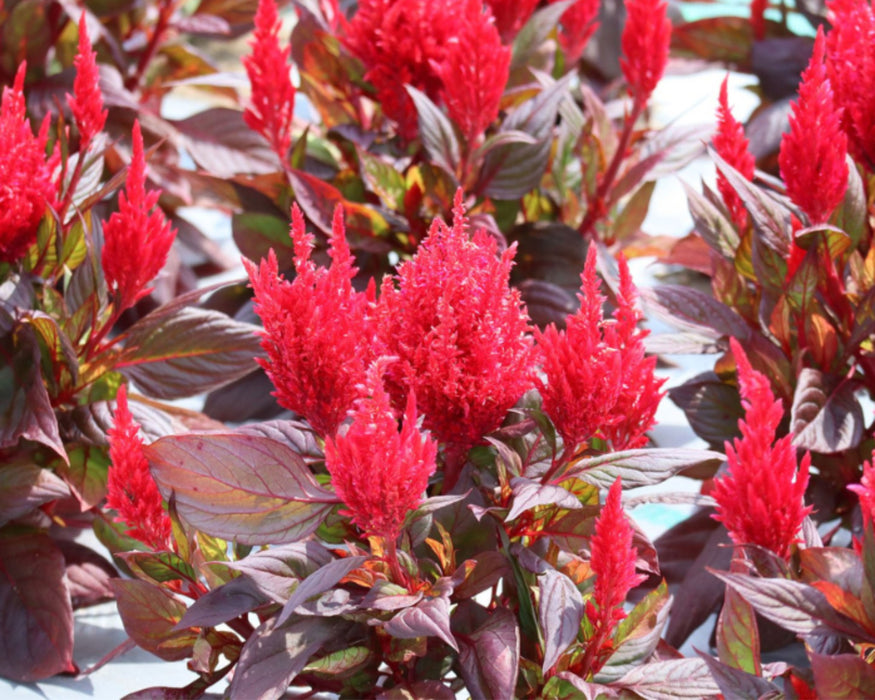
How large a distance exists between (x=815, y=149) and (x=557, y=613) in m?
0.58

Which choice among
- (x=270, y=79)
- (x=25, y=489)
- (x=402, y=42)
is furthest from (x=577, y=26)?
(x=25, y=489)

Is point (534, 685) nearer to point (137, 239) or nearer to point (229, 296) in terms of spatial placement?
point (137, 239)

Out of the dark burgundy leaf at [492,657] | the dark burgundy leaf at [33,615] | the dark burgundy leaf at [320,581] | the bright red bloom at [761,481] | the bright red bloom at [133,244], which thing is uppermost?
the bright red bloom at [133,244]

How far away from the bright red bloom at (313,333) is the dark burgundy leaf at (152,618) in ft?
0.83

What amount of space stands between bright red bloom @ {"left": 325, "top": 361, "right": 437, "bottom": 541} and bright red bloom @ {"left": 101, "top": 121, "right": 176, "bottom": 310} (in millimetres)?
512

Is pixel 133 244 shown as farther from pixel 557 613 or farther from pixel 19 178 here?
pixel 557 613

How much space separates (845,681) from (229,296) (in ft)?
4.47

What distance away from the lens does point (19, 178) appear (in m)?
1.31

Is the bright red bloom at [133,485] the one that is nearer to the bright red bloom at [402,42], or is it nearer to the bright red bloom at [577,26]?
the bright red bloom at [402,42]

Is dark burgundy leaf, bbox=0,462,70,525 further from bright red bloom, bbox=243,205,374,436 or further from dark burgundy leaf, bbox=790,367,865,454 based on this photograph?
dark burgundy leaf, bbox=790,367,865,454

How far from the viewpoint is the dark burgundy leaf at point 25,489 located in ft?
4.39

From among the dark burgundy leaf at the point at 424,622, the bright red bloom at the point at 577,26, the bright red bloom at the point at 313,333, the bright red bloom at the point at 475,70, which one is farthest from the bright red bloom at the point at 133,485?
the bright red bloom at the point at 577,26

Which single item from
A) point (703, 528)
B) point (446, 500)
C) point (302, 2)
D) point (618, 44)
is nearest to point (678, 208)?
point (618, 44)

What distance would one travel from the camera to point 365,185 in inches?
75.5
